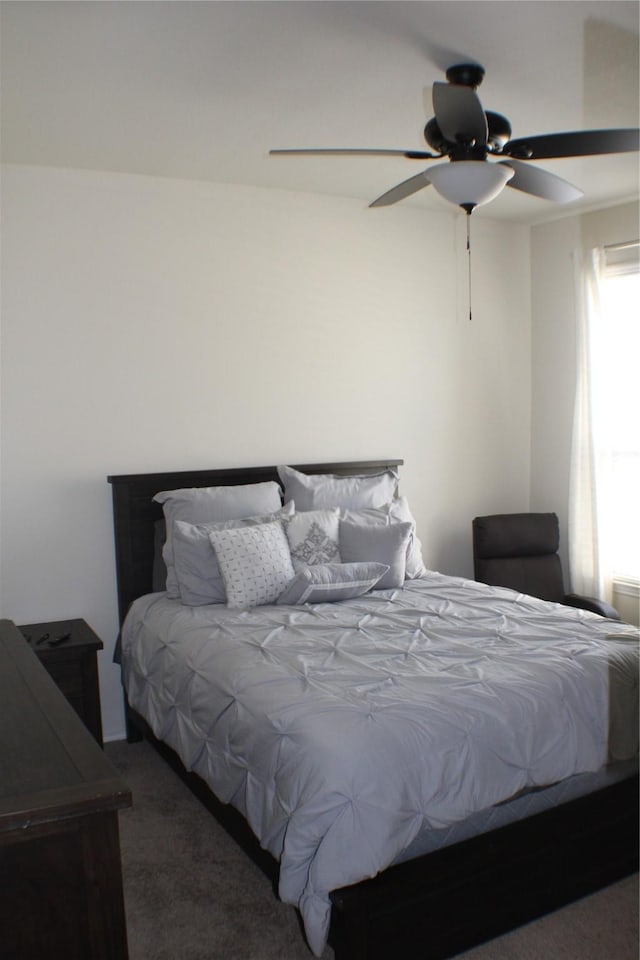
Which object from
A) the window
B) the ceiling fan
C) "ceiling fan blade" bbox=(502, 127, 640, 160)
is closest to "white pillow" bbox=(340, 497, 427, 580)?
the ceiling fan

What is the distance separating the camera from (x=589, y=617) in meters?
2.88

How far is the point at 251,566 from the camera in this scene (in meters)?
3.18

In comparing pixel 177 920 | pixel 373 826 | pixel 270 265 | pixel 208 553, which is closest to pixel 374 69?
pixel 270 265

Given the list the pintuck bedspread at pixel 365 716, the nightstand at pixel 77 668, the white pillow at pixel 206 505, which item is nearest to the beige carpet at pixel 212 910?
the pintuck bedspread at pixel 365 716

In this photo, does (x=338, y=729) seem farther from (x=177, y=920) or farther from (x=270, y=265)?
(x=270, y=265)

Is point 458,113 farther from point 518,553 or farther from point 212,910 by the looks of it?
Result: point 518,553

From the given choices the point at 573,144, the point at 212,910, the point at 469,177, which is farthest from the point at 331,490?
the point at 573,144

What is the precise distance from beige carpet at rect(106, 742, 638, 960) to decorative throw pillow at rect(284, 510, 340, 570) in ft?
3.56

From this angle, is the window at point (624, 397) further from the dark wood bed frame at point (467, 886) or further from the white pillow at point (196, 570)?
the white pillow at point (196, 570)

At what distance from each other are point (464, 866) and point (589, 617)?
117 cm

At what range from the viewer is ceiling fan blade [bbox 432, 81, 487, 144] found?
2.00 metres

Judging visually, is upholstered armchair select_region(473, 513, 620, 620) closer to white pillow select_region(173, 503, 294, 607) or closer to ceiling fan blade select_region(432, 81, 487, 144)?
white pillow select_region(173, 503, 294, 607)

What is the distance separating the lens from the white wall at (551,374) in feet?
13.9

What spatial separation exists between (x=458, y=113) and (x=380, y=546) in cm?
189
